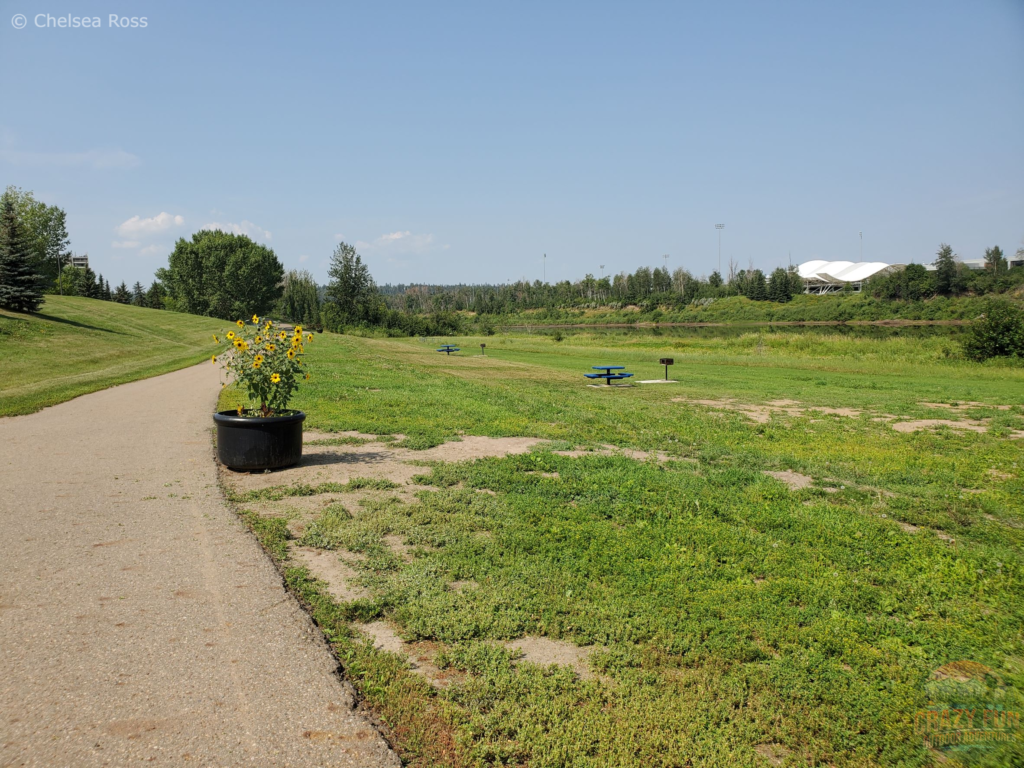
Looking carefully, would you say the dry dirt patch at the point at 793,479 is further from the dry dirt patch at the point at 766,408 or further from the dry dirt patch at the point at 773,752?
the dry dirt patch at the point at 773,752

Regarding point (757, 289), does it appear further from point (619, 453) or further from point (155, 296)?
point (619, 453)

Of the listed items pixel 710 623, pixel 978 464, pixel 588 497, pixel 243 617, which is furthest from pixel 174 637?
pixel 978 464

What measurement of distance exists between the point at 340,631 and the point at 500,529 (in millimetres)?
2039

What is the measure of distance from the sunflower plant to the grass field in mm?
1396

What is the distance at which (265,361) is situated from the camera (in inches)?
297

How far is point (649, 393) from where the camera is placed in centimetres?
1764

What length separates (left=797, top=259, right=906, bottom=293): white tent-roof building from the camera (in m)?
130

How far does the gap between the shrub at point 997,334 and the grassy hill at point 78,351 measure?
35.3 metres

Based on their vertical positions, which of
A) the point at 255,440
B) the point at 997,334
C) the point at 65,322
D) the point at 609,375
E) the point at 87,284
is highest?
the point at 87,284

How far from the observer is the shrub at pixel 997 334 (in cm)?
2908

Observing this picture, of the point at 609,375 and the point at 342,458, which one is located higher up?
the point at 609,375

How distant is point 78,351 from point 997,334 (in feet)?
137

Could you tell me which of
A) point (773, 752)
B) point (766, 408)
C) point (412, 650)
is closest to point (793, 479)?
point (773, 752)

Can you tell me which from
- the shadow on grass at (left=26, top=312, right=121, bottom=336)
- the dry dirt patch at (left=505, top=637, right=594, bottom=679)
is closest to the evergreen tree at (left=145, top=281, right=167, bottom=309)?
the shadow on grass at (left=26, top=312, right=121, bottom=336)
